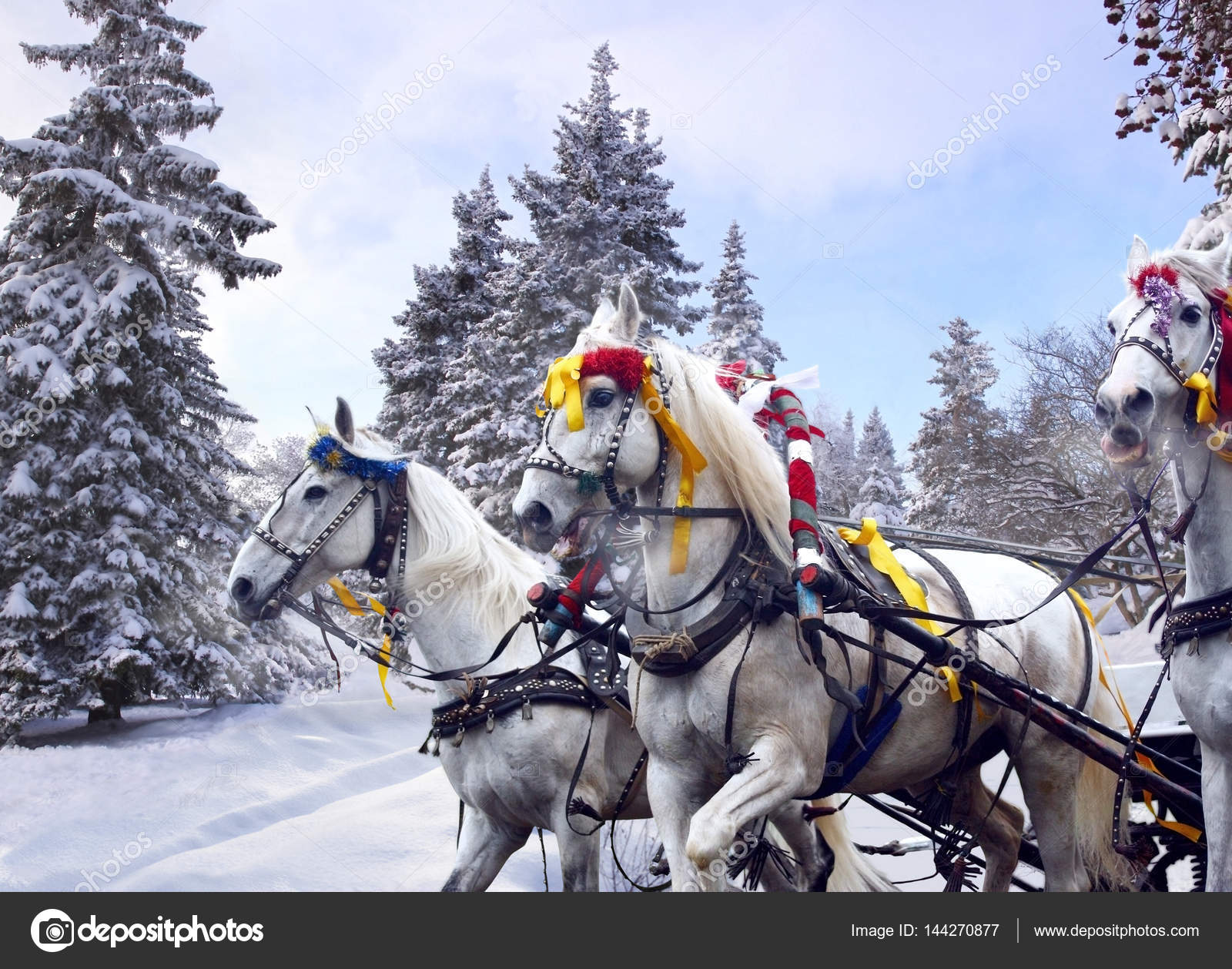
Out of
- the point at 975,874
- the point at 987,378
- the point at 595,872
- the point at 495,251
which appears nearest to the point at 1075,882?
the point at 975,874

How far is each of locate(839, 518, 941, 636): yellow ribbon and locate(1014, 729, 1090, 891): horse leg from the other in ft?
2.60

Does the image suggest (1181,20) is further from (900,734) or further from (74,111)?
(74,111)

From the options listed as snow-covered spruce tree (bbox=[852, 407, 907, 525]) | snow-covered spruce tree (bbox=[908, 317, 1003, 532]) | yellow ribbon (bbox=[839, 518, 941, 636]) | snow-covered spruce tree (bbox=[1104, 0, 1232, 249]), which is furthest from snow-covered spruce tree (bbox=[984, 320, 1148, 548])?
yellow ribbon (bbox=[839, 518, 941, 636])

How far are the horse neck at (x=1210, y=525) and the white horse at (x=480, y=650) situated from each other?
2.00 metres

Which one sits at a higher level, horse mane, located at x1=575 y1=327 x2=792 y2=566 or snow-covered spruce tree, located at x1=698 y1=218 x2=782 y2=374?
snow-covered spruce tree, located at x1=698 y1=218 x2=782 y2=374

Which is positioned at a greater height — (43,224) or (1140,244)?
(43,224)

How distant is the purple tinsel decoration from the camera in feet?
9.86

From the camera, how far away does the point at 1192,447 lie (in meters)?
3.05

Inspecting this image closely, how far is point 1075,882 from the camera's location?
4199 millimetres

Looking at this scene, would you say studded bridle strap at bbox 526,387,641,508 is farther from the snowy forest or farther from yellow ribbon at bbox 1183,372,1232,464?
the snowy forest

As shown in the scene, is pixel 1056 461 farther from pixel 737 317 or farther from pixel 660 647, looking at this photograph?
pixel 660 647

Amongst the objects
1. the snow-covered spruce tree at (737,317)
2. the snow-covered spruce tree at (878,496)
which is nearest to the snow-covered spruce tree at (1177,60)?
the snow-covered spruce tree at (737,317)

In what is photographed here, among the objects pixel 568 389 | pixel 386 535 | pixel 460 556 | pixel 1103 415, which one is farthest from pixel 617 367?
pixel 386 535

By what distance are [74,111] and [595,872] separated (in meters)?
9.78
